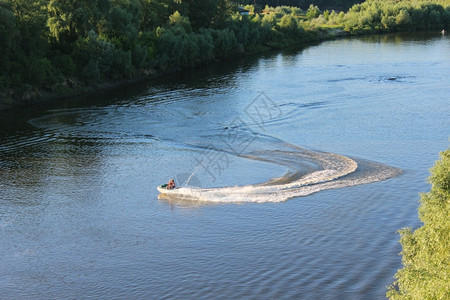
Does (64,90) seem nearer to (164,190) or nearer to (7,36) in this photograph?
(7,36)

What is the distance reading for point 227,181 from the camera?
113 feet

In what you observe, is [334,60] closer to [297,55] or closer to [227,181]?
[297,55]

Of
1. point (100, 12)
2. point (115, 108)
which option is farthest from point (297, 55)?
point (115, 108)

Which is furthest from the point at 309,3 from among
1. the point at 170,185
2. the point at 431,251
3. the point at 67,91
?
the point at 431,251

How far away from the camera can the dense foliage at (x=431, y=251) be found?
49.2 ft

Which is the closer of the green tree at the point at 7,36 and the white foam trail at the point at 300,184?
the white foam trail at the point at 300,184

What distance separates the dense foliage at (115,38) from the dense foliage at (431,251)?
43.7 m

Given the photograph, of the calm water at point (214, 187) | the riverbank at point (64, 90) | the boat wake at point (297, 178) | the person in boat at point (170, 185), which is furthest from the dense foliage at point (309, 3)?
the person in boat at point (170, 185)

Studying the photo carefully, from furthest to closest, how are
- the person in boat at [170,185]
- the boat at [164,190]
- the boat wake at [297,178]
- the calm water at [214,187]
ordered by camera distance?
the person in boat at [170,185] < the boat at [164,190] < the boat wake at [297,178] < the calm water at [214,187]

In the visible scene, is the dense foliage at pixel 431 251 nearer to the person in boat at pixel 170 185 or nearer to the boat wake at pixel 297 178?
the boat wake at pixel 297 178

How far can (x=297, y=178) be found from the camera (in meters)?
34.0

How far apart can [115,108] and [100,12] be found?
1771 centimetres

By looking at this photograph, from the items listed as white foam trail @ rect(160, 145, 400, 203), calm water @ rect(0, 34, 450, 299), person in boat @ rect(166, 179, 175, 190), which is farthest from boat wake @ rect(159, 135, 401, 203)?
person in boat @ rect(166, 179, 175, 190)

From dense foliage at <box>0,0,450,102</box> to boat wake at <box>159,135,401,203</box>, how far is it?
27.7 metres
